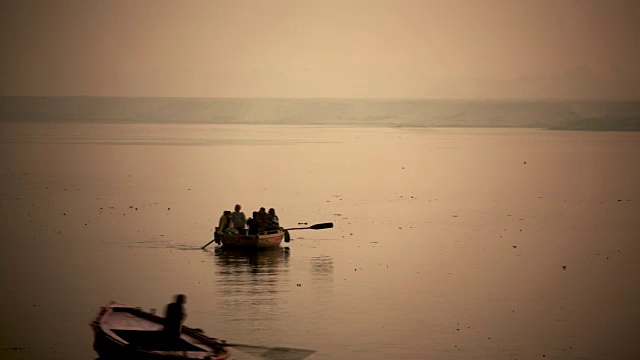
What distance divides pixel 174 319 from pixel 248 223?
767 cm

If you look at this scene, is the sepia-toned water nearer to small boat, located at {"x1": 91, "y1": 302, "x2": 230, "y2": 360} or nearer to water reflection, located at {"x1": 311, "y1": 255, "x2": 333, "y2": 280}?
water reflection, located at {"x1": 311, "y1": 255, "x2": 333, "y2": 280}

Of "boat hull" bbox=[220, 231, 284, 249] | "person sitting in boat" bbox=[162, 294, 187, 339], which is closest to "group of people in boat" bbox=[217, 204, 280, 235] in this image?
"boat hull" bbox=[220, 231, 284, 249]

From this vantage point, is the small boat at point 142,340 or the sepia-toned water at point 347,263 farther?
the sepia-toned water at point 347,263

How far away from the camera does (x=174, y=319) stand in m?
12.5

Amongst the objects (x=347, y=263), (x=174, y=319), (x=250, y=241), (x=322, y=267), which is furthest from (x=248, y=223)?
(x=174, y=319)

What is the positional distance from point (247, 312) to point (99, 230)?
Answer: 348 inches

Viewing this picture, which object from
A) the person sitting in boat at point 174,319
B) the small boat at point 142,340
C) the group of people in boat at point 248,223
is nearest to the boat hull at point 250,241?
the group of people in boat at point 248,223

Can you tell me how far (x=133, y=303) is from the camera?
16.6 meters

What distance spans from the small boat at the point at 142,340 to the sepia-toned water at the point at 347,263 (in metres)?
0.81

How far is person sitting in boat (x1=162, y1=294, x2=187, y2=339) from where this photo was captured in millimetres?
12398

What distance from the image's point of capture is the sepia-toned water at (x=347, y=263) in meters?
14.9

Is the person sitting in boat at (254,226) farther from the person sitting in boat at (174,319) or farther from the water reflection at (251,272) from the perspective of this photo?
the person sitting in boat at (174,319)

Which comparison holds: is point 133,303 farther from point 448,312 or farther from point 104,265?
point 448,312

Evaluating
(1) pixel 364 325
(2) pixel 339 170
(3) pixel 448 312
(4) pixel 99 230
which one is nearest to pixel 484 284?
(3) pixel 448 312
